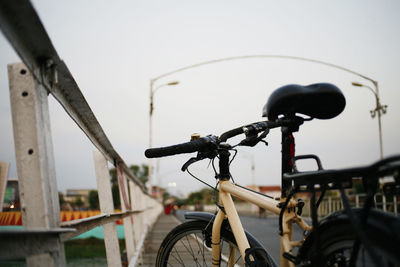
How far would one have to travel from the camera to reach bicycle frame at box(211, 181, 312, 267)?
6.06ft

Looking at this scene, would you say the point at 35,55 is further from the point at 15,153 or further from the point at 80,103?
the point at 80,103

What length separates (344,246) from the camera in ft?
4.80

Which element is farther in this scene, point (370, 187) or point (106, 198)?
point (106, 198)

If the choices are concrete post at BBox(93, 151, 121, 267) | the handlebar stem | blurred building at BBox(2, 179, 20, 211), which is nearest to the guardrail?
blurred building at BBox(2, 179, 20, 211)

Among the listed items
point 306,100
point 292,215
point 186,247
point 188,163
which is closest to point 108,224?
point 186,247

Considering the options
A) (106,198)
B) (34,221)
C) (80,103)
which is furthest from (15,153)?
(106,198)

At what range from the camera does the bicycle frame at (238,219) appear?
6.06ft

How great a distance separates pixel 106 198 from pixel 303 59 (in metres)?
10.7

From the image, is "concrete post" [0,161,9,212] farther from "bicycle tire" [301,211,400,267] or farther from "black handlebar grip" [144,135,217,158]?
"bicycle tire" [301,211,400,267]

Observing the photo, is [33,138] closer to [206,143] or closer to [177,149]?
[177,149]

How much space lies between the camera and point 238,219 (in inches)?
86.7

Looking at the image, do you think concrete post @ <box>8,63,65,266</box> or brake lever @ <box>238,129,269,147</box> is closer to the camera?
concrete post @ <box>8,63,65,266</box>

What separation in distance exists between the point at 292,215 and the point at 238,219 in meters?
0.43

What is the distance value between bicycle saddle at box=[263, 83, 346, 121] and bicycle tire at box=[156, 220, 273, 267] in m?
1.00
